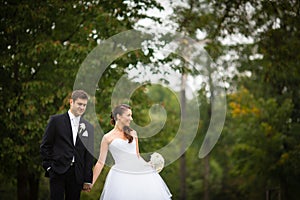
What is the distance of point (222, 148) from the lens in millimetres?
28703

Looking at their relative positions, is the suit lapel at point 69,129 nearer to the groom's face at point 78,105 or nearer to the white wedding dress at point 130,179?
the groom's face at point 78,105

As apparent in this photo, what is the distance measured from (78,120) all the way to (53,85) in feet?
19.6

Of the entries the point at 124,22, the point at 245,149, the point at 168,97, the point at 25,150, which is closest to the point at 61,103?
the point at 25,150

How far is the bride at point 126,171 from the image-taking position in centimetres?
581

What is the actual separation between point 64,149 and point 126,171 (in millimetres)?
818

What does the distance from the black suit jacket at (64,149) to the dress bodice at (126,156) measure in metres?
0.34

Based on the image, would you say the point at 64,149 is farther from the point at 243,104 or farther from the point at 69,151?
the point at 243,104

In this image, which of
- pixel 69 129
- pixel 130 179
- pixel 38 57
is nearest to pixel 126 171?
pixel 130 179

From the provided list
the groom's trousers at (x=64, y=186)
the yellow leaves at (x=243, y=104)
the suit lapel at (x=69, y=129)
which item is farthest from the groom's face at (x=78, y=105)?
the yellow leaves at (x=243, y=104)

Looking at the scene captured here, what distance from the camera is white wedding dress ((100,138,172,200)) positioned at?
581 cm

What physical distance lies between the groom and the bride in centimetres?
25

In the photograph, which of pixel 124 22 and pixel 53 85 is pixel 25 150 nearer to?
pixel 53 85

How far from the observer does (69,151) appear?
18.5 feet

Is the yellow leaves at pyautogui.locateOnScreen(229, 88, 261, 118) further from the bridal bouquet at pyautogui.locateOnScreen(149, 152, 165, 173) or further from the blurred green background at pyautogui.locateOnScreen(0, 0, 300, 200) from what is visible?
the bridal bouquet at pyautogui.locateOnScreen(149, 152, 165, 173)
